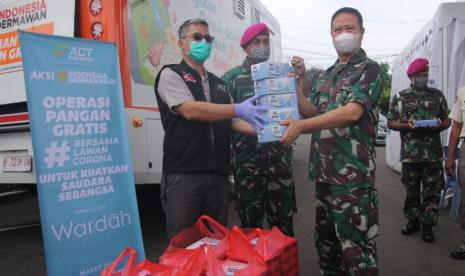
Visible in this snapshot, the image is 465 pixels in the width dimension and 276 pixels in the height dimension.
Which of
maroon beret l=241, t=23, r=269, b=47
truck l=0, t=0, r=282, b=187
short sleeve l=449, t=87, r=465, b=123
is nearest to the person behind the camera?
maroon beret l=241, t=23, r=269, b=47

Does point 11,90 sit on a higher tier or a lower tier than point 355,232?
higher

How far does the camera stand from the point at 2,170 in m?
3.69

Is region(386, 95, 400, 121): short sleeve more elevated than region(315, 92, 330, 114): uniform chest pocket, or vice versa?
region(315, 92, 330, 114): uniform chest pocket

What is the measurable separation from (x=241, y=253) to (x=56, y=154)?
174 cm

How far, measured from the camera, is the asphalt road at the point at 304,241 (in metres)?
3.55

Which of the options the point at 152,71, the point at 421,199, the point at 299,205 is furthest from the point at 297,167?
the point at 152,71

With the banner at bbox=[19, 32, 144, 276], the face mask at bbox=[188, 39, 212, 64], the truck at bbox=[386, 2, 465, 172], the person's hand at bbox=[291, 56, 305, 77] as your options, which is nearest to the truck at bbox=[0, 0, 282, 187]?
the banner at bbox=[19, 32, 144, 276]

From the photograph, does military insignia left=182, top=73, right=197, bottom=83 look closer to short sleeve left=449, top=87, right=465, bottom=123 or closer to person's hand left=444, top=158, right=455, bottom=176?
short sleeve left=449, top=87, right=465, bottom=123

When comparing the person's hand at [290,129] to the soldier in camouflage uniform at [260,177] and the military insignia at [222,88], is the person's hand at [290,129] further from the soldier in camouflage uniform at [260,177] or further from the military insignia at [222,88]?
the soldier in camouflage uniform at [260,177]

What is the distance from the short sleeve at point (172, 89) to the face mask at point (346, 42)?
93cm

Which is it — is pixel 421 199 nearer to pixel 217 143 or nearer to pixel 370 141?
pixel 370 141

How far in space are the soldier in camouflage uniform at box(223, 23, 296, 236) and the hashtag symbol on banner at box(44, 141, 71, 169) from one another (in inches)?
49.6

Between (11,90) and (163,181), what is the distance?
216cm

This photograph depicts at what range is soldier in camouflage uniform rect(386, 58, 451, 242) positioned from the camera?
14.2ft
